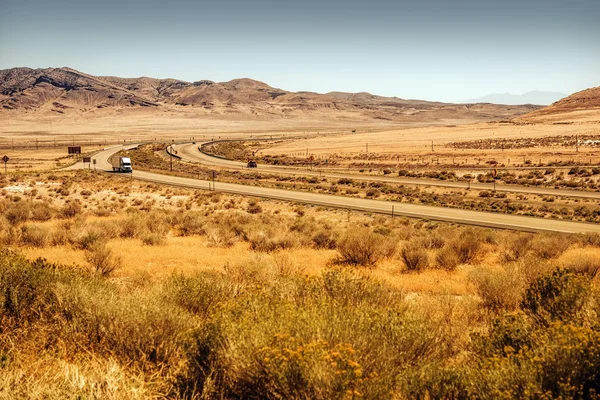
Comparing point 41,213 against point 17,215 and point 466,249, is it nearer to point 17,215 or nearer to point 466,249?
point 17,215

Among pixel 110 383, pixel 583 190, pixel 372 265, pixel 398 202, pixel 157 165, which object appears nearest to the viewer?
pixel 110 383

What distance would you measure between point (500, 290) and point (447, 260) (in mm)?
Result: 6283

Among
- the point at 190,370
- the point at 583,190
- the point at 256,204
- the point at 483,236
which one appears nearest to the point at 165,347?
the point at 190,370

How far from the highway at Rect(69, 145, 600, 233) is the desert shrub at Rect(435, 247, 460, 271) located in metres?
15.3

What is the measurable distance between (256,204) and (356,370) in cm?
3778

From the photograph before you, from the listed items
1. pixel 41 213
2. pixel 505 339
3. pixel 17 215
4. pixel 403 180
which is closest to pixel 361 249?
pixel 505 339

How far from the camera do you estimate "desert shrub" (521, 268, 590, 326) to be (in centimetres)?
842

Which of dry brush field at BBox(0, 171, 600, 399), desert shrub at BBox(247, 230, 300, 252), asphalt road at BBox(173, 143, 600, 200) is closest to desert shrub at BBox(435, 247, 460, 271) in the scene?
dry brush field at BBox(0, 171, 600, 399)

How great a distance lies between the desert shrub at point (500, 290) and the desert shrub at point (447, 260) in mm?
5326

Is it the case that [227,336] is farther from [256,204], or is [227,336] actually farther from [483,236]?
[256,204]

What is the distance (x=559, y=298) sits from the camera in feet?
28.3

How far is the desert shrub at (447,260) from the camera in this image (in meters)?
17.5

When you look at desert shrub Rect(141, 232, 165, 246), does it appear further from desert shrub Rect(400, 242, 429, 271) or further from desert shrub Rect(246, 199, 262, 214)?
desert shrub Rect(246, 199, 262, 214)

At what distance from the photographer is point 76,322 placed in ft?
26.0
